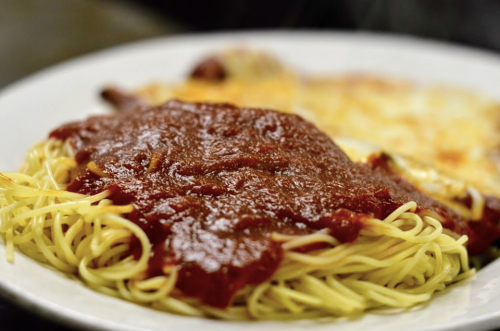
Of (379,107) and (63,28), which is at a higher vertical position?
(63,28)

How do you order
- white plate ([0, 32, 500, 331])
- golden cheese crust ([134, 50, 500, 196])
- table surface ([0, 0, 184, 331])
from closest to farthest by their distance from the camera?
white plate ([0, 32, 500, 331])
golden cheese crust ([134, 50, 500, 196])
table surface ([0, 0, 184, 331])

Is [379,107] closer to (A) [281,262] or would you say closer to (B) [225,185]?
(B) [225,185]

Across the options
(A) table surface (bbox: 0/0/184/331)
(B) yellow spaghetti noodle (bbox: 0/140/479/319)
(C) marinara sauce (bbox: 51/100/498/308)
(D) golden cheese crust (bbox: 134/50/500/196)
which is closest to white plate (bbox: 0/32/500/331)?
(B) yellow spaghetti noodle (bbox: 0/140/479/319)

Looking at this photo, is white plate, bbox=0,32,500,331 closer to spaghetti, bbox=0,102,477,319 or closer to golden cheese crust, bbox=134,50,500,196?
spaghetti, bbox=0,102,477,319

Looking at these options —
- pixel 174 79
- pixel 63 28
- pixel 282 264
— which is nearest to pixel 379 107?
pixel 174 79

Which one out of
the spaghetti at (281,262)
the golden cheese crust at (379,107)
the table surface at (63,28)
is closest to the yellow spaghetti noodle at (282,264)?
the spaghetti at (281,262)

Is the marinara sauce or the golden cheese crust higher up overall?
the golden cheese crust

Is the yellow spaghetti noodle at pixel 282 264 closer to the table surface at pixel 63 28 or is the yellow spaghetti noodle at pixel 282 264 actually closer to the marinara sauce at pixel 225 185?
the marinara sauce at pixel 225 185
